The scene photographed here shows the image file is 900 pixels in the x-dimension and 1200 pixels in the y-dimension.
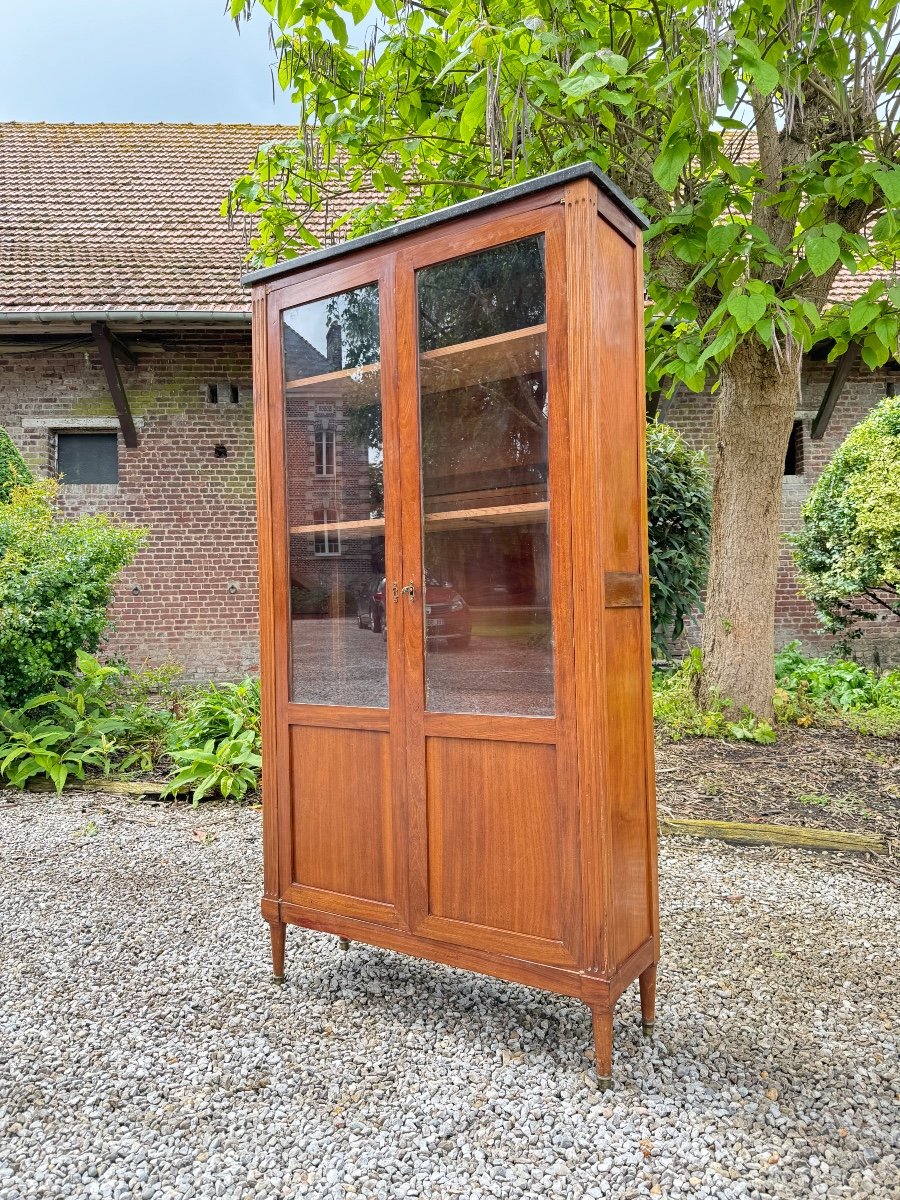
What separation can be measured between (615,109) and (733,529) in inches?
102

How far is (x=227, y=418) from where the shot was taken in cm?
900

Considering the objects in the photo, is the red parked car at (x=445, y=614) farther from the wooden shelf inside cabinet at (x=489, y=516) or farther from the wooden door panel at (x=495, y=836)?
the wooden door panel at (x=495, y=836)

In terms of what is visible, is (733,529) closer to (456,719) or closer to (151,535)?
(456,719)

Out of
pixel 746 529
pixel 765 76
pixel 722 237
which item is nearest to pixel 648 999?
pixel 722 237

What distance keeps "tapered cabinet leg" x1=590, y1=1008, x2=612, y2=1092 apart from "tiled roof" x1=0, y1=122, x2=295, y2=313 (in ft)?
24.9

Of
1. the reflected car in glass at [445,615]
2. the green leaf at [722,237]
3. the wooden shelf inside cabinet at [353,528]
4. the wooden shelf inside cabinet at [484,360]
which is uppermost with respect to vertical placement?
the green leaf at [722,237]

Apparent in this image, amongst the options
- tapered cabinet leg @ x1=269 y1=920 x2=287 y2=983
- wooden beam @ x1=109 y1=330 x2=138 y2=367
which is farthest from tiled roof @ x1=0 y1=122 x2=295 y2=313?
tapered cabinet leg @ x1=269 y1=920 x2=287 y2=983

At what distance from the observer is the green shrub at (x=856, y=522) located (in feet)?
22.5

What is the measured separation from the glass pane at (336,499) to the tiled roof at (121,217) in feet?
19.9

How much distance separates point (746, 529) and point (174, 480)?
6.25 meters

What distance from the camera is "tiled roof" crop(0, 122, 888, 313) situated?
27.4ft

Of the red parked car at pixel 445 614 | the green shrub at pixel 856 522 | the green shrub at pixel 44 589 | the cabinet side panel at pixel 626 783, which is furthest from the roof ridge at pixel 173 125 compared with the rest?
the cabinet side panel at pixel 626 783

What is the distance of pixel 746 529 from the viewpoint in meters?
5.27

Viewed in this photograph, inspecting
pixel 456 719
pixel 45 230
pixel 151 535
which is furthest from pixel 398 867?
pixel 45 230
